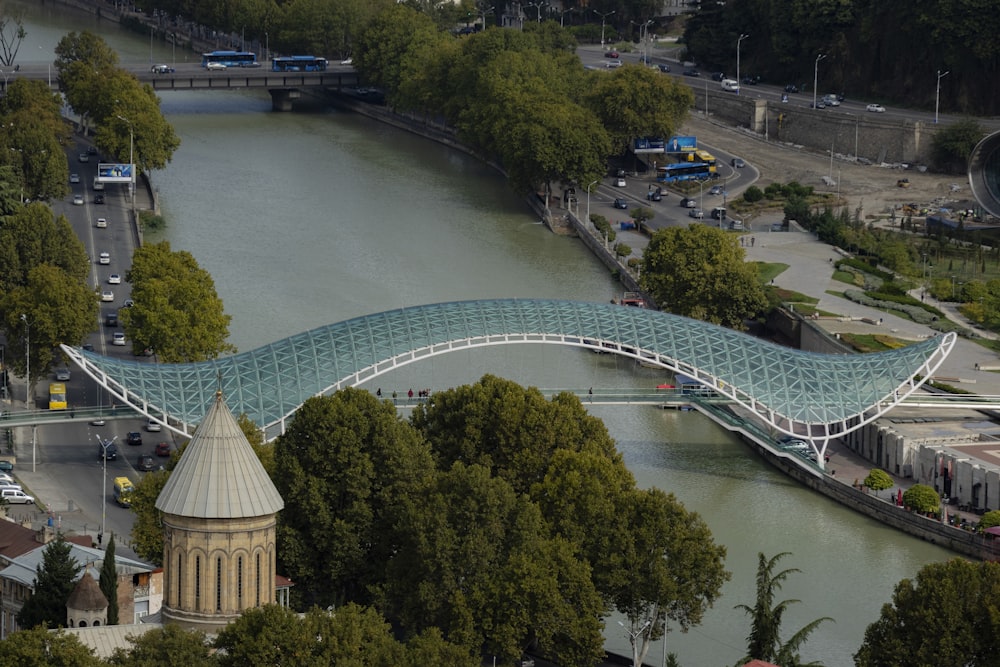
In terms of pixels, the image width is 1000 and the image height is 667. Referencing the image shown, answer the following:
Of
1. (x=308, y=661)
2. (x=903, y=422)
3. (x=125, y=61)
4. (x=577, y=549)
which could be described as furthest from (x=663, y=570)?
(x=125, y=61)

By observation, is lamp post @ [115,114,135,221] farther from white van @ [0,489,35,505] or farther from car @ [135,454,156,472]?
white van @ [0,489,35,505]

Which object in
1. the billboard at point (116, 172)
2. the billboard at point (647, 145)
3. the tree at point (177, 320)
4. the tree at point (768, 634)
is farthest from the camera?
the billboard at point (647, 145)

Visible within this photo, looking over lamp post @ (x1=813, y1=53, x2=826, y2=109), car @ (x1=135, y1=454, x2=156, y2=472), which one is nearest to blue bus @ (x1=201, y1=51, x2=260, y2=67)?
lamp post @ (x1=813, y1=53, x2=826, y2=109)

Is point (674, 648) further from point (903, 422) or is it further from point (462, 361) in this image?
point (462, 361)

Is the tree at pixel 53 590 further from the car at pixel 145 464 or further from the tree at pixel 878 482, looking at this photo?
the tree at pixel 878 482

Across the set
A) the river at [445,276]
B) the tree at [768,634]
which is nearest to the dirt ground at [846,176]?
the river at [445,276]

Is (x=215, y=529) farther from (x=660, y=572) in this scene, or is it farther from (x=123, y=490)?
(x=123, y=490)

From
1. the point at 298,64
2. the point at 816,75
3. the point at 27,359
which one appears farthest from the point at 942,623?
the point at 298,64
